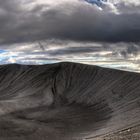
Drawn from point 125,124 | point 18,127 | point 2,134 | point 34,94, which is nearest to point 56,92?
point 34,94

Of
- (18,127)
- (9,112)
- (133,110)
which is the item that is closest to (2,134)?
(18,127)

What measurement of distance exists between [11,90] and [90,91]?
7829 mm

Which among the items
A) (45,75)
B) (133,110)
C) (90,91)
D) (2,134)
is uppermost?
(45,75)

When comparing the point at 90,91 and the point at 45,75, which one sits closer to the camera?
the point at 90,91

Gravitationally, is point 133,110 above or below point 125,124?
above

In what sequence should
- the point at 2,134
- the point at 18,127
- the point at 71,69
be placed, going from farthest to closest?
the point at 71,69 < the point at 18,127 < the point at 2,134

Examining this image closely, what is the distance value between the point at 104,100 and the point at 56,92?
5.68 meters

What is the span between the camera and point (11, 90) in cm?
3259

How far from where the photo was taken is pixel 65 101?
29109mm

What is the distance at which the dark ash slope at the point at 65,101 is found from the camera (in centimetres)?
2080

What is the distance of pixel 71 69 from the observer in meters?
34.5

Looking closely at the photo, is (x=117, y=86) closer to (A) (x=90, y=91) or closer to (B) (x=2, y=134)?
(A) (x=90, y=91)

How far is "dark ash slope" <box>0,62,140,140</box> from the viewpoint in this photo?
2080 centimetres

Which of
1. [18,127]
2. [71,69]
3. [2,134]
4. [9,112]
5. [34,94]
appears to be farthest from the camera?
[71,69]
